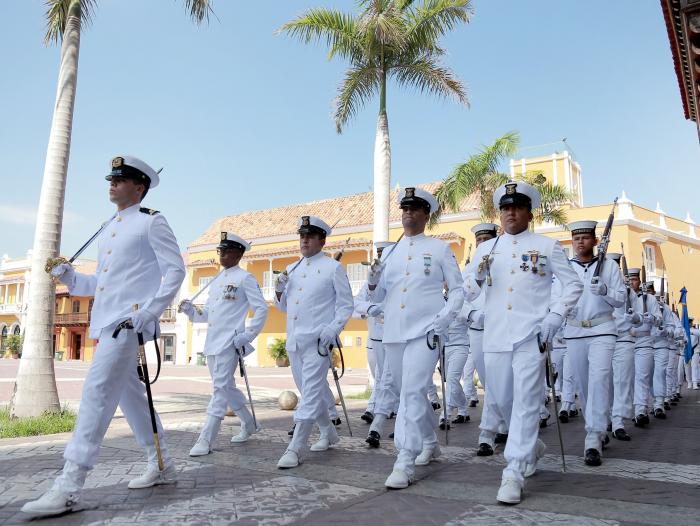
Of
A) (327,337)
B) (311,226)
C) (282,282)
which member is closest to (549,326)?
(327,337)

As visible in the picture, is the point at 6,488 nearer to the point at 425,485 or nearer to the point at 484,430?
the point at 425,485

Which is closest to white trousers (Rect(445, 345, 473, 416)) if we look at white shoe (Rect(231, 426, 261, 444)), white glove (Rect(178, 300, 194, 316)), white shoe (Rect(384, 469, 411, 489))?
white shoe (Rect(231, 426, 261, 444))

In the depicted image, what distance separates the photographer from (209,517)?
4.07 m

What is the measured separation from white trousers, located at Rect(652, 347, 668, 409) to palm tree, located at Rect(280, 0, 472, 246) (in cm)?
634

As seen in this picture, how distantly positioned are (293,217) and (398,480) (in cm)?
4121

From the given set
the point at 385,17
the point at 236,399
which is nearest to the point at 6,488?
the point at 236,399

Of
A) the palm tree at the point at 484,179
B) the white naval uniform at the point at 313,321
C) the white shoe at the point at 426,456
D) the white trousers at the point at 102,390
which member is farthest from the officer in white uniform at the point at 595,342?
the palm tree at the point at 484,179

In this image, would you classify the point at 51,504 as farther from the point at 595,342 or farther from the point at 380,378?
the point at 380,378

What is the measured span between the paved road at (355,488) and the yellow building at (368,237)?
24095mm

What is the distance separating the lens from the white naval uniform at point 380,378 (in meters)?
6.36

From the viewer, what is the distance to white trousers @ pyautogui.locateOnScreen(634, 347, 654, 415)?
1009 cm

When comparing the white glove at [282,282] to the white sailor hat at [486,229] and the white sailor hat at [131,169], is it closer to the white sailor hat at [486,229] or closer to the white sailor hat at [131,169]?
the white sailor hat at [131,169]

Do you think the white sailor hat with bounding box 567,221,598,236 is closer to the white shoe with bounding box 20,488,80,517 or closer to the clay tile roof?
the white shoe with bounding box 20,488,80,517

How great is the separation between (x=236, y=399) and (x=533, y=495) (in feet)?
10.7
